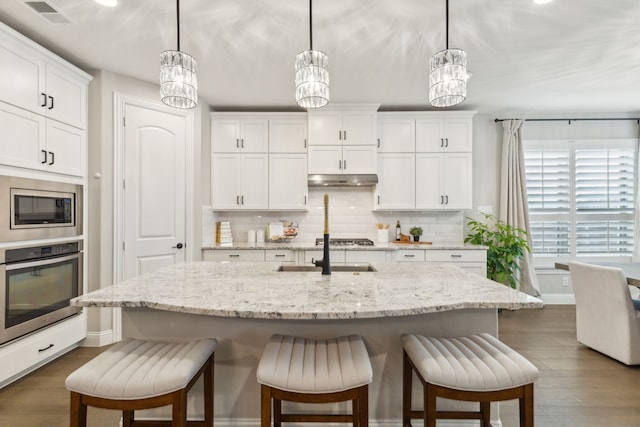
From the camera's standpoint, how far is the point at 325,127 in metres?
4.12

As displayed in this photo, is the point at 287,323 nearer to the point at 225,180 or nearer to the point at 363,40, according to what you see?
the point at 363,40

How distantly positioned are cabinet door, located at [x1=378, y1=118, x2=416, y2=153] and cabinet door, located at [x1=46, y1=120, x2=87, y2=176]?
312 centimetres

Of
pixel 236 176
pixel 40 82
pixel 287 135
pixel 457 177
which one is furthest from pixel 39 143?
pixel 457 177

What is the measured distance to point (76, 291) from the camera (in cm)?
299

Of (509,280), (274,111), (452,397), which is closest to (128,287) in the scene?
(452,397)

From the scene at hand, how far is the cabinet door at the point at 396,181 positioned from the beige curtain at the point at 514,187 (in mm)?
1295

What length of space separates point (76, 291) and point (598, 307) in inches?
180

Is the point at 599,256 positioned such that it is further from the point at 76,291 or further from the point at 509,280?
the point at 76,291

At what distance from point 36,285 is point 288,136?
2.83m

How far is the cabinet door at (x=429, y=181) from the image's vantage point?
4.21m

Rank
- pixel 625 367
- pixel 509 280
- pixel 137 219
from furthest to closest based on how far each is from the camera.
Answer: pixel 509 280 < pixel 137 219 < pixel 625 367

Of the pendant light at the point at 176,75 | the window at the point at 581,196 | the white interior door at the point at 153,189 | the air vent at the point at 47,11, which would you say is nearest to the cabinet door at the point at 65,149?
the white interior door at the point at 153,189

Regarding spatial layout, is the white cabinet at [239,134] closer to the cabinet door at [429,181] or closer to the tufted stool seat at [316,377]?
the cabinet door at [429,181]

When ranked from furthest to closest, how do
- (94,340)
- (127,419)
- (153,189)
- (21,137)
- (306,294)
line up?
(153,189), (94,340), (21,137), (127,419), (306,294)
